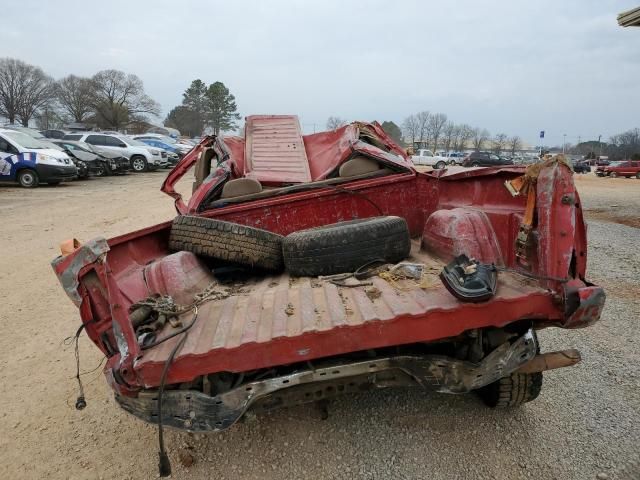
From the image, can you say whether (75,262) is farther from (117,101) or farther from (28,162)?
(117,101)

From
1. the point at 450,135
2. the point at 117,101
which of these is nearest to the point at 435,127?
the point at 450,135

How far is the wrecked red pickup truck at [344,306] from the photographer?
186cm

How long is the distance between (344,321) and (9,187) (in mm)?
16081

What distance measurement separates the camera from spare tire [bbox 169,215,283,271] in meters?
2.84

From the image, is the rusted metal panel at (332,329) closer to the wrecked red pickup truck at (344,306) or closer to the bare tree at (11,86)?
the wrecked red pickup truck at (344,306)

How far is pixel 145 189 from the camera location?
14633 mm

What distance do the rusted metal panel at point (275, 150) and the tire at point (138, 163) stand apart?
18236 millimetres

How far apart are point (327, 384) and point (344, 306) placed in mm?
383

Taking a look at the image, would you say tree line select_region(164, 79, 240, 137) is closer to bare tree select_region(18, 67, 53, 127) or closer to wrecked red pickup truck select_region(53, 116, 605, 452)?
bare tree select_region(18, 67, 53, 127)

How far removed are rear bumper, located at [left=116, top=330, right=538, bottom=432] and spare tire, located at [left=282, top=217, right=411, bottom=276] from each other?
2.29 ft

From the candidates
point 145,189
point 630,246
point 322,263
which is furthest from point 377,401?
point 145,189

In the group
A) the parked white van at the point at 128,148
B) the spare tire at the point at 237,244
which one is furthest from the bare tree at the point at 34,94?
the spare tire at the point at 237,244

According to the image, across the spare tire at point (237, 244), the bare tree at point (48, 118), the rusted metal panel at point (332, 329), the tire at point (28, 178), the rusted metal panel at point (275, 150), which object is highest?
the bare tree at point (48, 118)

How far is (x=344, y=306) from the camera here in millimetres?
2041
